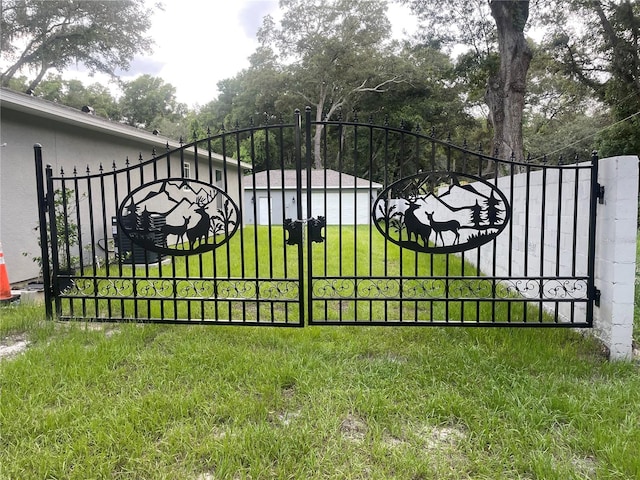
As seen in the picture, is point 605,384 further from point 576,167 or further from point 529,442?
point 576,167

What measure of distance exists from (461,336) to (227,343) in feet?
6.39

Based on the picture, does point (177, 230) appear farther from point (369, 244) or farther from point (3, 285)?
point (3, 285)

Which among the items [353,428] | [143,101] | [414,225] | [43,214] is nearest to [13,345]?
[43,214]

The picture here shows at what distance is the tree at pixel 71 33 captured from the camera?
15.3 meters

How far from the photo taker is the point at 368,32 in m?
25.0


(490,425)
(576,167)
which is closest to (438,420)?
(490,425)

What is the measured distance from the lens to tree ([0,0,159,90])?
15.3 m

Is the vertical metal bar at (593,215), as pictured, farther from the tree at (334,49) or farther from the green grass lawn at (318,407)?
the tree at (334,49)

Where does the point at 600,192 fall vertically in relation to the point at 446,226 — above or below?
above

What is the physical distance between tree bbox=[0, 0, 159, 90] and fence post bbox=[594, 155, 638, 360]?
18851 millimetres

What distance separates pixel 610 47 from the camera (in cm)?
1451

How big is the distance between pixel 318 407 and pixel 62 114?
19.5ft

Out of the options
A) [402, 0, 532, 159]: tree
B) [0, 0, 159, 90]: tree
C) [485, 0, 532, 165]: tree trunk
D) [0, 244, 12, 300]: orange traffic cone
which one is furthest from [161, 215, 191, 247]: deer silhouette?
[0, 0, 159, 90]: tree

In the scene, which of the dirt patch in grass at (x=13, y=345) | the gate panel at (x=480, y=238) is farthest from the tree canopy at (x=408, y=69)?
the dirt patch in grass at (x=13, y=345)
